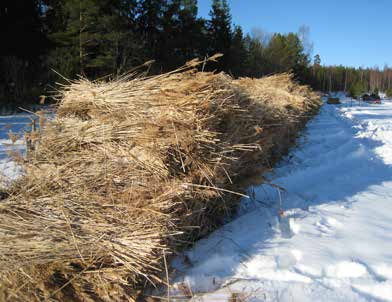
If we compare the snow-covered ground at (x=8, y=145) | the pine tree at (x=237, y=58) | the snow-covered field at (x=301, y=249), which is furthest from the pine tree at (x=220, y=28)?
the snow-covered field at (x=301, y=249)

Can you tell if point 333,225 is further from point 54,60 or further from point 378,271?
point 54,60

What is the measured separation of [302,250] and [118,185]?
1663 millimetres

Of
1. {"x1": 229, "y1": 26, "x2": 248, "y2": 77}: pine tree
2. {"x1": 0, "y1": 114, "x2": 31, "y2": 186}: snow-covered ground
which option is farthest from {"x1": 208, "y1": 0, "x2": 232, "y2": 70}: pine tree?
{"x1": 0, "y1": 114, "x2": 31, "y2": 186}: snow-covered ground

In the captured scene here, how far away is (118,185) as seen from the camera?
235 centimetres

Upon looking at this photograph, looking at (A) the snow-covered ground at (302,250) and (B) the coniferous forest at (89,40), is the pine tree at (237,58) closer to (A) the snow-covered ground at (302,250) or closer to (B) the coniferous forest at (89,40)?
(B) the coniferous forest at (89,40)

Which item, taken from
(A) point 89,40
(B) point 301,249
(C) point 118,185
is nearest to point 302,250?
(B) point 301,249

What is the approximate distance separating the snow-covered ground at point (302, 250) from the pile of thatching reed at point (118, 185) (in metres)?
0.28

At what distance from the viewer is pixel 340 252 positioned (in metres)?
2.67

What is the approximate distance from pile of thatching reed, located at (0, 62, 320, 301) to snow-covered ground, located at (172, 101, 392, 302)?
0.93ft

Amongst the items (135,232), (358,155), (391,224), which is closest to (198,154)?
(135,232)

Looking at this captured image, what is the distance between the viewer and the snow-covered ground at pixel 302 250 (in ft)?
7.13

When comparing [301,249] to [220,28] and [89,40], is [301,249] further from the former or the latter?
[220,28]

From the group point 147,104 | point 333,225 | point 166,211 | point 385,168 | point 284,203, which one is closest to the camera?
point 166,211

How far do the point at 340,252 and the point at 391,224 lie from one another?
1.06m
